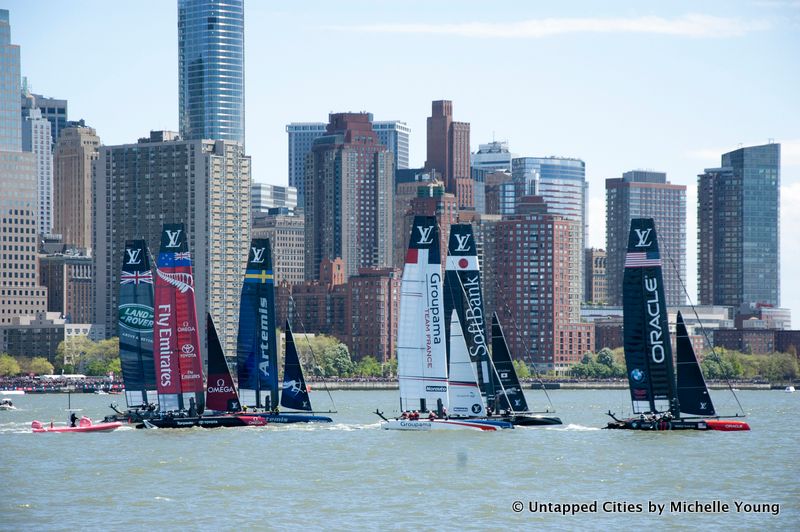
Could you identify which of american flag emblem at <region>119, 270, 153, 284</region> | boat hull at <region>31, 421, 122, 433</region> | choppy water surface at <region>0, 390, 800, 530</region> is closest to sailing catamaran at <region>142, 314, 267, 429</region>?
choppy water surface at <region>0, 390, 800, 530</region>

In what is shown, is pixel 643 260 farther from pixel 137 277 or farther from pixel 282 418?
pixel 137 277

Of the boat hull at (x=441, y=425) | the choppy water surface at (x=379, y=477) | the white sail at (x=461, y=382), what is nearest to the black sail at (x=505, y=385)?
the choppy water surface at (x=379, y=477)

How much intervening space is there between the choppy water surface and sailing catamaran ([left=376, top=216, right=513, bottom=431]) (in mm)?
1884

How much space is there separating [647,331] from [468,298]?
36.0 feet

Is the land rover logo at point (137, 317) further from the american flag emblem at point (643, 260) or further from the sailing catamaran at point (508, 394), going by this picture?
the american flag emblem at point (643, 260)

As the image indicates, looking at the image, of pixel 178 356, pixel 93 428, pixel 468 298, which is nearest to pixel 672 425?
pixel 468 298

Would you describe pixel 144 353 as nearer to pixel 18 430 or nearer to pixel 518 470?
pixel 18 430

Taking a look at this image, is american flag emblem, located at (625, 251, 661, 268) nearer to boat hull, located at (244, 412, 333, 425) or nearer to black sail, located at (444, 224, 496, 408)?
black sail, located at (444, 224, 496, 408)

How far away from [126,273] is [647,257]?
3304cm

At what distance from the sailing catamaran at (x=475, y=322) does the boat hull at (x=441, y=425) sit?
4.52ft

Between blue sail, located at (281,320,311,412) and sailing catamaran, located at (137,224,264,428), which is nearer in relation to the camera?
sailing catamaran, located at (137,224,264,428)

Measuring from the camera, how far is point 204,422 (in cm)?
10100

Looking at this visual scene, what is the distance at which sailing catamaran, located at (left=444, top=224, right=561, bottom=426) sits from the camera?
100188mm

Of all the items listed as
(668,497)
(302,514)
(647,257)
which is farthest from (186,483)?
(647,257)
